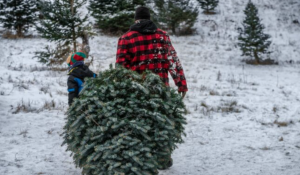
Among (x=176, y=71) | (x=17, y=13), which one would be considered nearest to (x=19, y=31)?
(x=17, y=13)

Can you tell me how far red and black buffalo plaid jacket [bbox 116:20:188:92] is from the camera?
3.56 meters

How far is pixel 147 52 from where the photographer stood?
364 cm

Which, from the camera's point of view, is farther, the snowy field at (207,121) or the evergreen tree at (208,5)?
the evergreen tree at (208,5)

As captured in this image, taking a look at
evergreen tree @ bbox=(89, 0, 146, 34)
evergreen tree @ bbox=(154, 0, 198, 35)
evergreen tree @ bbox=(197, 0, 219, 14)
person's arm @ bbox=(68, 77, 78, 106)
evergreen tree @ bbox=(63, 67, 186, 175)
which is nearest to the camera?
evergreen tree @ bbox=(63, 67, 186, 175)

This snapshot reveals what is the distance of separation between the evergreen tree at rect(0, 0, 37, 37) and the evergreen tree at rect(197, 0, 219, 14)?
528 inches

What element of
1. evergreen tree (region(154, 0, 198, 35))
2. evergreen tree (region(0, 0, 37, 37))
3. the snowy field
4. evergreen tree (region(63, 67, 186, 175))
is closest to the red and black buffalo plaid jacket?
evergreen tree (region(63, 67, 186, 175))

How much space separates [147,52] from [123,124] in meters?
1.31

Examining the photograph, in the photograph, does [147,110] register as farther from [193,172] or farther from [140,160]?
[193,172]

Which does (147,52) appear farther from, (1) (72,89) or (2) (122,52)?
(1) (72,89)

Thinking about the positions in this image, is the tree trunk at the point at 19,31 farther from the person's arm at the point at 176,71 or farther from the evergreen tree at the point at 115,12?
the person's arm at the point at 176,71

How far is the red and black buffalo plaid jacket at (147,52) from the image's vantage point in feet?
11.7

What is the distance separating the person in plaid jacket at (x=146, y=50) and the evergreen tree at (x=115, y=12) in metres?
13.6

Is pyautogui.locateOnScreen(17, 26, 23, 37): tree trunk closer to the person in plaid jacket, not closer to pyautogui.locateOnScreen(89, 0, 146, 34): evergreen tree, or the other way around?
pyautogui.locateOnScreen(89, 0, 146, 34): evergreen tree

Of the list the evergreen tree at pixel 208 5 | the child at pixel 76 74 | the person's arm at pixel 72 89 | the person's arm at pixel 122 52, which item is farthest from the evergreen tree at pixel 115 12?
the person's arm at pixel 122 52
